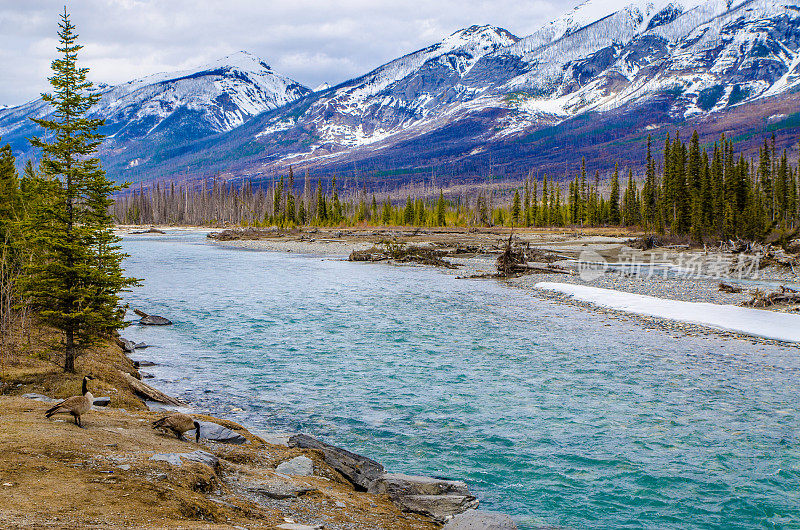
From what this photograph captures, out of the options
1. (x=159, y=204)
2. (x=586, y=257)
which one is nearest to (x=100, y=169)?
(x=586, y=257)

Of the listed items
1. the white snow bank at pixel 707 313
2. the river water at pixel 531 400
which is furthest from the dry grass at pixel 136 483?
the white snow bank at pixel 707 313

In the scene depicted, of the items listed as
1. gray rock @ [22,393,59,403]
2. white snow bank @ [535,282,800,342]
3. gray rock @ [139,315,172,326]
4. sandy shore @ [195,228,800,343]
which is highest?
sandy shore @ [195,228,800,343]

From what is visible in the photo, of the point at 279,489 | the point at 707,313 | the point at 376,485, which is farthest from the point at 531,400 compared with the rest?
the point at 707,313

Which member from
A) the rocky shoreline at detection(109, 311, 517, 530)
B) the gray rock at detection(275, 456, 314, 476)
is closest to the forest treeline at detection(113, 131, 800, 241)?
the rocky shoreline at detection(109, 311, 517, 530)

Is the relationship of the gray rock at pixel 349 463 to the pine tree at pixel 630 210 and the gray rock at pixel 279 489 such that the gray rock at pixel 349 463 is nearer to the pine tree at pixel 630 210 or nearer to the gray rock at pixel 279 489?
the gray rock at pixel 279 489

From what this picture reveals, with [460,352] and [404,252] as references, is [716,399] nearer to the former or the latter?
[460,352]

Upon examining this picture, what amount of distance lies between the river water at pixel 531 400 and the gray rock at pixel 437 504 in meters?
0.59

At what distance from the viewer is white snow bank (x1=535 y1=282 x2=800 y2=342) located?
19.0 meters

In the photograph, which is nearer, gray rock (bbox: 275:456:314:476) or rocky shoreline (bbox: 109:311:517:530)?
rocky shoreline (bbox: 109:311:517:530)

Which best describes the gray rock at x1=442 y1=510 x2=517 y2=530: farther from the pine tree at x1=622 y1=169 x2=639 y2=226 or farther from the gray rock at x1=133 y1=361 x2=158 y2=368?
the pine tree at x1=622 y1=169 x2=639 y2=226

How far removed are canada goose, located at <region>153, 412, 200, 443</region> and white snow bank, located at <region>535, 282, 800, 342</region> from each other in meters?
17.6

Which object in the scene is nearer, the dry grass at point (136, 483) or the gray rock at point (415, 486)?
the dry grass at point (136, 483)

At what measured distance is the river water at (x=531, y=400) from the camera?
28.4 ft

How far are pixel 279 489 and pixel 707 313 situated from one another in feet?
65.5
